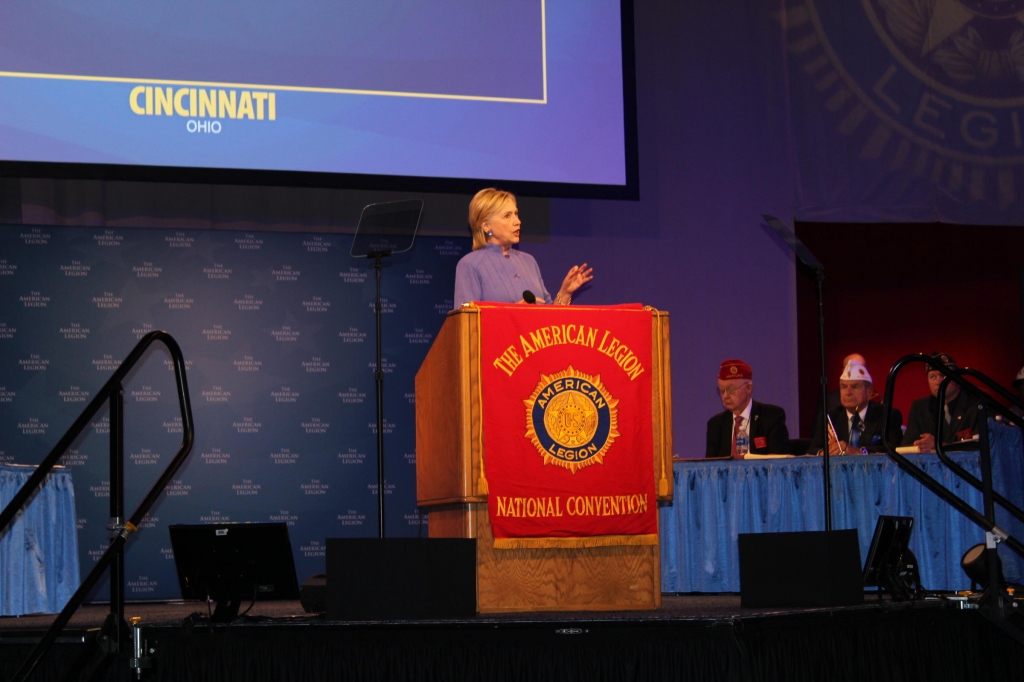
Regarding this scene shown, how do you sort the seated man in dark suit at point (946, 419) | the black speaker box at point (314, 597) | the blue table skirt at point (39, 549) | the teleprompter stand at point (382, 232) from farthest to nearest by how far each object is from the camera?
1. the seated man in dark suit at point (946, 419)
2. the teleprompter stand at point (382, 232)
3. the blue table skirt at point (39, 549)
4. the black speaker box at point (314, 597)

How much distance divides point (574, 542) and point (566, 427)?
402mm

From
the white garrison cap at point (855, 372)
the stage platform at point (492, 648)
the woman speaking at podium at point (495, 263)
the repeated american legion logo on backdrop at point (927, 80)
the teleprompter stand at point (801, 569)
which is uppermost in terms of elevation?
the repeated american legion logo on backdrop at point (927, 80)

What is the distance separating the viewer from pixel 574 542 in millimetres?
3912

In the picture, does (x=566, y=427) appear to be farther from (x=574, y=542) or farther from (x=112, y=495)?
(x=112, y=495)

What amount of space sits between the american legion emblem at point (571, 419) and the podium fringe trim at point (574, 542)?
25 centimetres

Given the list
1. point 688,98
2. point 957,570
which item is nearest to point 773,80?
point 688,98

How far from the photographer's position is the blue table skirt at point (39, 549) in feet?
17.3

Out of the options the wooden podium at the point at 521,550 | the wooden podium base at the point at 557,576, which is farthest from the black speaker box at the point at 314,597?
the wooden podium base at the point at 557,576

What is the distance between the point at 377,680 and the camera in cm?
368

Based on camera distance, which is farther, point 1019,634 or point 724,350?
point 724,350

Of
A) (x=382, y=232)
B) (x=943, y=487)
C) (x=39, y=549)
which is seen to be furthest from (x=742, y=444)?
(x=39, y=549)

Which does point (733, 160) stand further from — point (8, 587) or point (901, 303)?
point (8, 587)

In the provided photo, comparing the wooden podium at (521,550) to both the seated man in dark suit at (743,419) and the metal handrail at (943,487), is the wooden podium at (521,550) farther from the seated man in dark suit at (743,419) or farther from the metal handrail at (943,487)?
the seated man in dark suit at (743,419)

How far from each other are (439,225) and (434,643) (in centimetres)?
415
